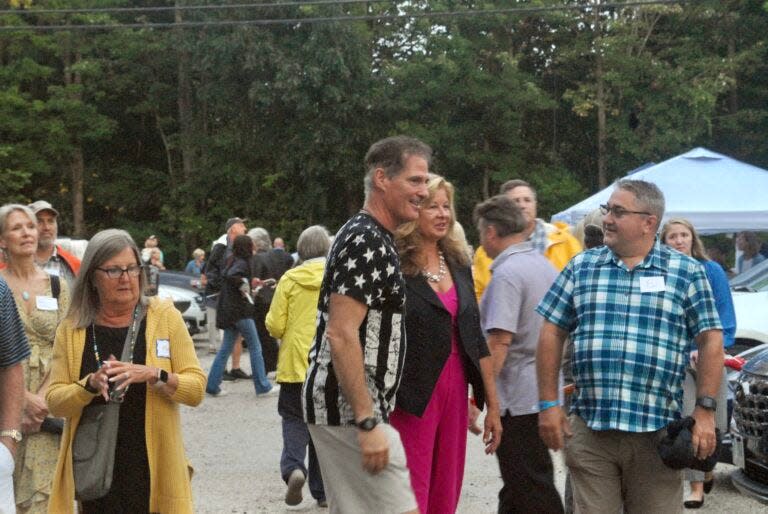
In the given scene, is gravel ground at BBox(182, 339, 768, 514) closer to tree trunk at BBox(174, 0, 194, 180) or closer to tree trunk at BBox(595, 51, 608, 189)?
tree trunk at BBox(595, 51, 608, 189)

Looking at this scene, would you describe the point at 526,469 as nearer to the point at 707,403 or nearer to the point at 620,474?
the point at 620,474

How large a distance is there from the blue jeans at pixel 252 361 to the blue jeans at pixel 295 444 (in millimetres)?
5516

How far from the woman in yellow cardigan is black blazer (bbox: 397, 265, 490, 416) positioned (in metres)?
0.84

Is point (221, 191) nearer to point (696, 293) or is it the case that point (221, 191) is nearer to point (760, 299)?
Answer: point (760, 299)

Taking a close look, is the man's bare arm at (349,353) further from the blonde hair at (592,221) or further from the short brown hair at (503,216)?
the blonde hair at (592,221)

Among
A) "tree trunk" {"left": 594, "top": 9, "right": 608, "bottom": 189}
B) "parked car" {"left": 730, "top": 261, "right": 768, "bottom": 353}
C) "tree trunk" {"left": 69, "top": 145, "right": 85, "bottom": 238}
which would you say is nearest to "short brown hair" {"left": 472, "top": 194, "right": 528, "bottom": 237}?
"parked car" {"left": 730, "top": 261, "right": 768, "bottom": 353}

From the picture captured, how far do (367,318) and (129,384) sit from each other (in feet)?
3.56

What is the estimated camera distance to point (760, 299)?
36.3 ft

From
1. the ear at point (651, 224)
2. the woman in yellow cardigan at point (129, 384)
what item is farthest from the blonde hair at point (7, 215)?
the ear at point (651, 224)

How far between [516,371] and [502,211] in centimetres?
85

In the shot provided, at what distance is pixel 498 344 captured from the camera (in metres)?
6.30

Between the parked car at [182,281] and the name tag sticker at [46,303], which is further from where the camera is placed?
the parked car at [182,281]

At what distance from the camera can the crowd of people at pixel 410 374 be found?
4.43 m

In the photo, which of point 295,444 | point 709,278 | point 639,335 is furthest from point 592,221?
point 639,335
